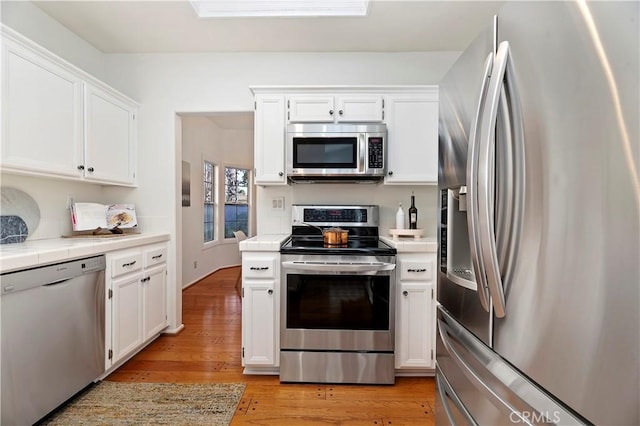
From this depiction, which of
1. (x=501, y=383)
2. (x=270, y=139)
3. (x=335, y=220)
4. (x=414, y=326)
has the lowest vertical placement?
(x=414, y=326)

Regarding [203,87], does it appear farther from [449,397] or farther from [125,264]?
[449,397]

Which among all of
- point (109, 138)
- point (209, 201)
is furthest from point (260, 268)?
point (209, 201)

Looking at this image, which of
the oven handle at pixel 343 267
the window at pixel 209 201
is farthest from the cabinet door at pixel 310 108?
the window at pixel 209 201

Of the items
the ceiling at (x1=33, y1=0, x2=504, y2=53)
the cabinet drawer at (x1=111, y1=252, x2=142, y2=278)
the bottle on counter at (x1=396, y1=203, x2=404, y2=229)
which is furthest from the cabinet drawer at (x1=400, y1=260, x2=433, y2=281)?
the cabinet drawer at (x1=111, y1=252, x2=142, y2=278)

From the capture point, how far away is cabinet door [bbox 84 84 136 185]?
2291mm

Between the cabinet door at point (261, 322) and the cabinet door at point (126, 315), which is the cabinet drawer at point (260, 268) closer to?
the cabinet door at point (261, 322)

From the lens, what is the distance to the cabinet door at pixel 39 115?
5.62 feet

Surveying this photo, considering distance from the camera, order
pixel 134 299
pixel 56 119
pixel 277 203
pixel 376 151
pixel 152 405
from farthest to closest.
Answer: pixel 277 203 < pixel 376 151 < pixel 134 299 < pixel 56 119 < pixel 152 405

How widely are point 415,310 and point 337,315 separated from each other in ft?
1.80

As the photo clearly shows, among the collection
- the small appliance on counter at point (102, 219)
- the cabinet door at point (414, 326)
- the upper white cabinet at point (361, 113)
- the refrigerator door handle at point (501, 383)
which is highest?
the upper white cabinet at point (361, 113)

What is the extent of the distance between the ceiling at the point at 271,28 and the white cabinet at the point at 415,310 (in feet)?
5.93

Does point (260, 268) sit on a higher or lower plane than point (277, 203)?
lower

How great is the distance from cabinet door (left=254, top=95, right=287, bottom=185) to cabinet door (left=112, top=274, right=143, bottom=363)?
4.03 ft

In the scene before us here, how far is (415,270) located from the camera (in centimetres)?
213
